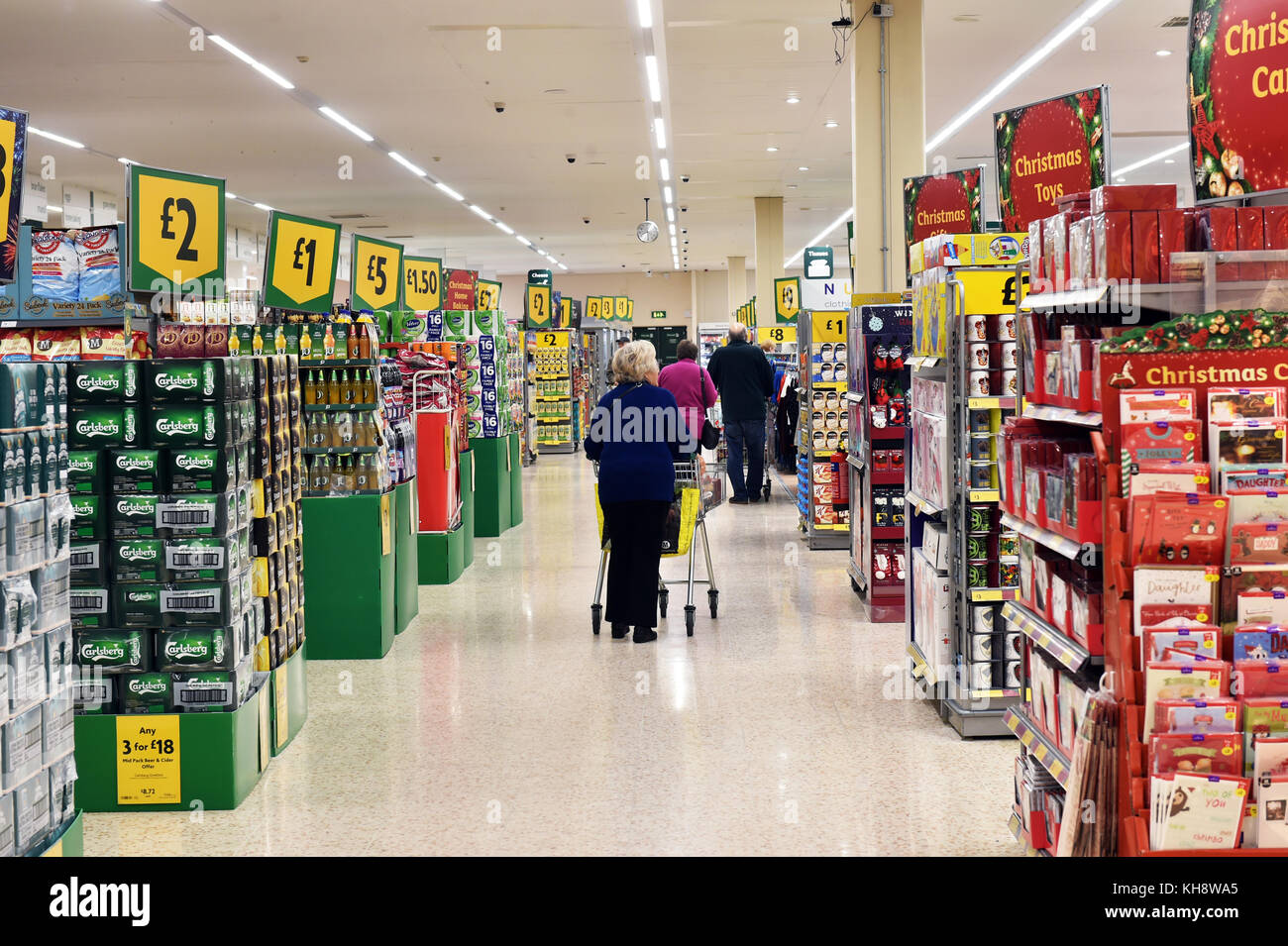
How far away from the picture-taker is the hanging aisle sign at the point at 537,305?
61.5 feet

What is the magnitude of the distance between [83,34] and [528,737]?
812 centimetres

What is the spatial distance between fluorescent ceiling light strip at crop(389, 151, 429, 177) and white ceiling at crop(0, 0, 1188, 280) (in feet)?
0.75

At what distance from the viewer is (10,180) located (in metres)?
3.38

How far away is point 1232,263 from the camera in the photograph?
2867 mm

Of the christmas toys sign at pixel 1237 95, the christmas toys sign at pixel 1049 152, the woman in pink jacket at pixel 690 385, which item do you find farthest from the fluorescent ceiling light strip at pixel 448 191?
the christmas toys sign at pixel 1237 95

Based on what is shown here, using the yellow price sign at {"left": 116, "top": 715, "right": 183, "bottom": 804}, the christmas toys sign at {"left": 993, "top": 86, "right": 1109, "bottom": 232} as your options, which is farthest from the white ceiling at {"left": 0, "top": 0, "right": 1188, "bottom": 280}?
the yellow price sign at {"left": 116, "top": 715, "right": 183, "bottom": 804}

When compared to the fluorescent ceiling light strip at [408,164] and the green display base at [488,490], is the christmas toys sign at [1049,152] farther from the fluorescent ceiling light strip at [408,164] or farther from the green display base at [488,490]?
the fluorescent ceiling light strip at [408,164]

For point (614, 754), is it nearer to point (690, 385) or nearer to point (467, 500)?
point (467, 500)

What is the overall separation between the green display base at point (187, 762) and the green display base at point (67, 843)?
96 cm

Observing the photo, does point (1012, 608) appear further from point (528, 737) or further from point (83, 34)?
point (83, 34)

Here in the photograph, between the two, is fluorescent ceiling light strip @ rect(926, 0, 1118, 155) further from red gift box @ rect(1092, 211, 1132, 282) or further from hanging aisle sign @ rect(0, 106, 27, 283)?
hanging aisle sign @ rect(0, 106, 27, 283)

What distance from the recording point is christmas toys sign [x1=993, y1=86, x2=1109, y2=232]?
4871mm
